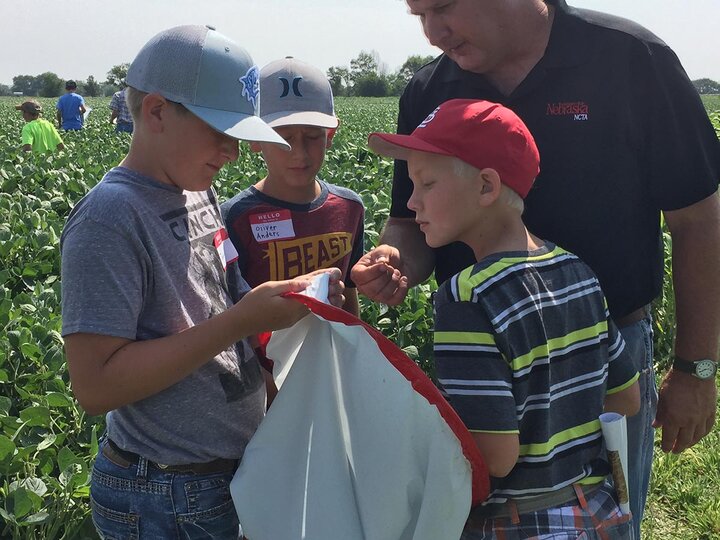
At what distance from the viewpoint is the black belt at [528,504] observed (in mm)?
1746

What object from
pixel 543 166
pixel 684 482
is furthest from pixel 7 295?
pixel 684 482

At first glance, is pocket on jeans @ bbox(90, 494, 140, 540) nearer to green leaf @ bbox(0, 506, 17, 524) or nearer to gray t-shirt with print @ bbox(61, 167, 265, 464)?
gray t-shirt with print @ bbox(61, 167, 265, 464)

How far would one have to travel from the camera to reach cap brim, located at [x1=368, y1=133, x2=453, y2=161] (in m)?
1.70

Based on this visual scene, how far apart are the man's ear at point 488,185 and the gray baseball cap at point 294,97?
1076 mm

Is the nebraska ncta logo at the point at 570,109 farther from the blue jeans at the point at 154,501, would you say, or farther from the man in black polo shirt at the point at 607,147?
the blue jeans at the point at 154,501

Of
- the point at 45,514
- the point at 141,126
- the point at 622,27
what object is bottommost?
the point at 45,514

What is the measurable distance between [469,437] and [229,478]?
721mm

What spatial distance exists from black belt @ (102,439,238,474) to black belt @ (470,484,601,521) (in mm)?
653

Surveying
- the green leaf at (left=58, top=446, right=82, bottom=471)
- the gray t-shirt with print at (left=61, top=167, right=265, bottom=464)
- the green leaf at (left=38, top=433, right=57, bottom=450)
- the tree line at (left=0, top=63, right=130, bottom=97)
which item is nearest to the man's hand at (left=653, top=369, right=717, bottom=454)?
the gray t-shirt with print at (left=61, top=167, right=265, bottom=464)

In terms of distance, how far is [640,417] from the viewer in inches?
84.9

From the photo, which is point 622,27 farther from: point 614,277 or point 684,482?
point 684,482

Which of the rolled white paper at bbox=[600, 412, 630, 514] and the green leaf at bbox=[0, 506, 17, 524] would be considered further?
the green leaf at bbox=[0, 506, 17, 524]

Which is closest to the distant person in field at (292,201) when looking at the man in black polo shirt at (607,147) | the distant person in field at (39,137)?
the man in black polo shirt at (607,147)

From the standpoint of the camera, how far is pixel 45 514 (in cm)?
246
